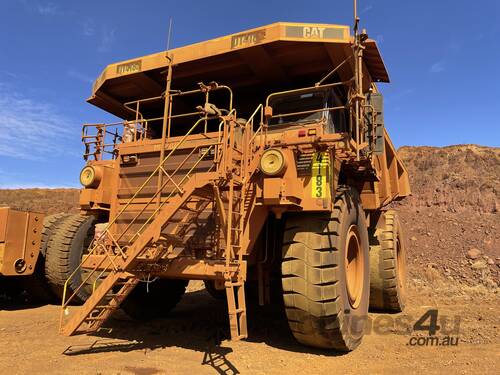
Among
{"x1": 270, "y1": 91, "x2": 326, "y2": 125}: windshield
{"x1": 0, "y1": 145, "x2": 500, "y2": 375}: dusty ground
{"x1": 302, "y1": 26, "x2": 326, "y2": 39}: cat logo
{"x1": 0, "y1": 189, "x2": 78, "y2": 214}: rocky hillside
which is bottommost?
{"x1": 0, "y1": 145, "x2": 500, "y2": 375}: dusty ground

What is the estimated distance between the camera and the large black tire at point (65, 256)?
26.5 feet

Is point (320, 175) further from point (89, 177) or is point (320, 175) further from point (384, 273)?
point (384, 273)

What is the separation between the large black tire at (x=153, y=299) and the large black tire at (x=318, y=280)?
278cm

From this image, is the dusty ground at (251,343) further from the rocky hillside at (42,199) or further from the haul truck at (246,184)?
the rocky hillside at (42,199)

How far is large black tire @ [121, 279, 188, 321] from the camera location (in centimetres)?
677

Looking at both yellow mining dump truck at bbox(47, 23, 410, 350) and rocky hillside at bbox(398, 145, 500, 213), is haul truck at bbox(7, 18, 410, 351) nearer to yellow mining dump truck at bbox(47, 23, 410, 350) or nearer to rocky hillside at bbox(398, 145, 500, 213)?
yellow mining dump truck at bbox(47, 23, 410, 350)

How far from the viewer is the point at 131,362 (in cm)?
462

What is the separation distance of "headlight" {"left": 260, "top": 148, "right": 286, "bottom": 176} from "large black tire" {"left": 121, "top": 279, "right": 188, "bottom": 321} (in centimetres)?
313

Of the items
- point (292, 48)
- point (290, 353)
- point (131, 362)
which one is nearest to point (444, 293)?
point (290, 353)

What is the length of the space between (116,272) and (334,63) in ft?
12.8

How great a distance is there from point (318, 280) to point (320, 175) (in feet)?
3.79

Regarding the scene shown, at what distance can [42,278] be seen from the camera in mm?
8734

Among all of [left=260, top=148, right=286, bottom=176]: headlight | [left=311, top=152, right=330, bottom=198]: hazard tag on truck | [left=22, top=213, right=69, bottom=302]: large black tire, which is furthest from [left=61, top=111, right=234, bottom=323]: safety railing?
[left=22, top=213, right=69, bottom=302]: large black tire

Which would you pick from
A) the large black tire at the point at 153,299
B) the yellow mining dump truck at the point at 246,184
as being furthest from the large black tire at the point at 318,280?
the large black tire at the point at 153,299
